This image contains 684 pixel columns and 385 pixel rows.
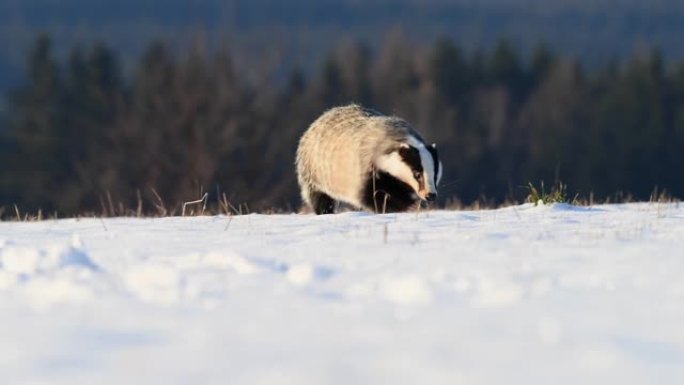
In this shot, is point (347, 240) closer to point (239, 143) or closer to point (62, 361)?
point (62, 361)

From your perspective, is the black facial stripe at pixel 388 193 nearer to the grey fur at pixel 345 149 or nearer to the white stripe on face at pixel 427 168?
the grey fur at pixel 345 149

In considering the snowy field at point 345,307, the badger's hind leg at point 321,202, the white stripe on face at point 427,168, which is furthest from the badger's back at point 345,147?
the snowy field at point 345,307

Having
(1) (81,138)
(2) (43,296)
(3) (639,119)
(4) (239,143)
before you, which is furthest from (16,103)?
(2) (43,296)

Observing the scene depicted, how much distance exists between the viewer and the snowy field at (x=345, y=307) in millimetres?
A: 5219

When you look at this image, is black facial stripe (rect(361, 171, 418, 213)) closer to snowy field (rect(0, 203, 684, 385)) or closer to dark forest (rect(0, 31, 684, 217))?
snowy field (rect(0, 203, 684, 385))

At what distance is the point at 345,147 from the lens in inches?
A: 516

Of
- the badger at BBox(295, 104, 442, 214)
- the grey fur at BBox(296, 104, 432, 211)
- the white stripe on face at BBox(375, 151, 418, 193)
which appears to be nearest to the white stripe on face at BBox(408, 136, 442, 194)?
the badger at BBox(295, 104, 442, 214)

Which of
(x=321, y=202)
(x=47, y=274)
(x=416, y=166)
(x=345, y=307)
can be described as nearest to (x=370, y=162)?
(x=416, y=166)

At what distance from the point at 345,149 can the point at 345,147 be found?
0.07ft

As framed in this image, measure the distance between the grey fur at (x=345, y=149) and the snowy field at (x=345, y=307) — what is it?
14.0 feet

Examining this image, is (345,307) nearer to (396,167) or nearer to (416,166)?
(416,166)

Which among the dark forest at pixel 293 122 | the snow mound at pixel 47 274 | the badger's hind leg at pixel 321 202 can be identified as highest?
the snow mound at pixel 47 274

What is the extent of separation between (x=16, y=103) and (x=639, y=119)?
4178cm

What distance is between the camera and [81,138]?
68.7m
